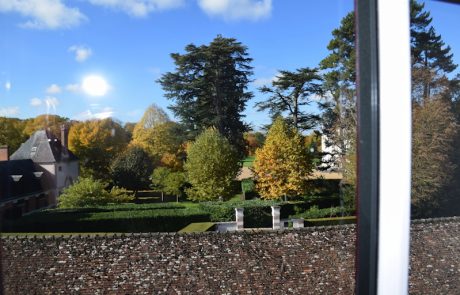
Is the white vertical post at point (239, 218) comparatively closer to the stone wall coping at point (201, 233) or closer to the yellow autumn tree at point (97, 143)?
the stone wall coping at point (201, 233)

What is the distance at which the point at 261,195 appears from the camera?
49.0 inches

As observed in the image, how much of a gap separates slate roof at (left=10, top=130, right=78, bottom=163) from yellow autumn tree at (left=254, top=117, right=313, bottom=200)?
575 mm

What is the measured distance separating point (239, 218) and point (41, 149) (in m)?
0.65

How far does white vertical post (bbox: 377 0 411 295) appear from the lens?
0.72 meters

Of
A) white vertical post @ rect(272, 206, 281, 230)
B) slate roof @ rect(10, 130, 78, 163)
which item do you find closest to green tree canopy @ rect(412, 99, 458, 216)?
white vertical post @ rect(272, 206, 281, 230)

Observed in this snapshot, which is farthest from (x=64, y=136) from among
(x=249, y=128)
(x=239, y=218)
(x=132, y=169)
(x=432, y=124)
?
(x=432, y=124)

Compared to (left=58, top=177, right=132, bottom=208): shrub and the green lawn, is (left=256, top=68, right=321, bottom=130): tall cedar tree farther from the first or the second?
(left=58, top=177, right=132, bottom=208): shrub

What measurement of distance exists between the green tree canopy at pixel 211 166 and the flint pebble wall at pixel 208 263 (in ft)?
0.53

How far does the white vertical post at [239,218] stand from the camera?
4.09 feet

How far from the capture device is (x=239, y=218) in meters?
1.27

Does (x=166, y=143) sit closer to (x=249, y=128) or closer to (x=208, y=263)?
(x=249, y=128)

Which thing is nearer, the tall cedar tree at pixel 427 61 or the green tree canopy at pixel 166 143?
the tall cedar tree at pixel 427 61

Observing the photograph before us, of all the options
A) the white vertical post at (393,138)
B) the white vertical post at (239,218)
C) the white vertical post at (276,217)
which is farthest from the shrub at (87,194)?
the white vertical post at (393,138)

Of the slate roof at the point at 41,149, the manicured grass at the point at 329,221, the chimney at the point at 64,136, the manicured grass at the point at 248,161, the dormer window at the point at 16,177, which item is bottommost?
the manicured grass at the point at 329,221
